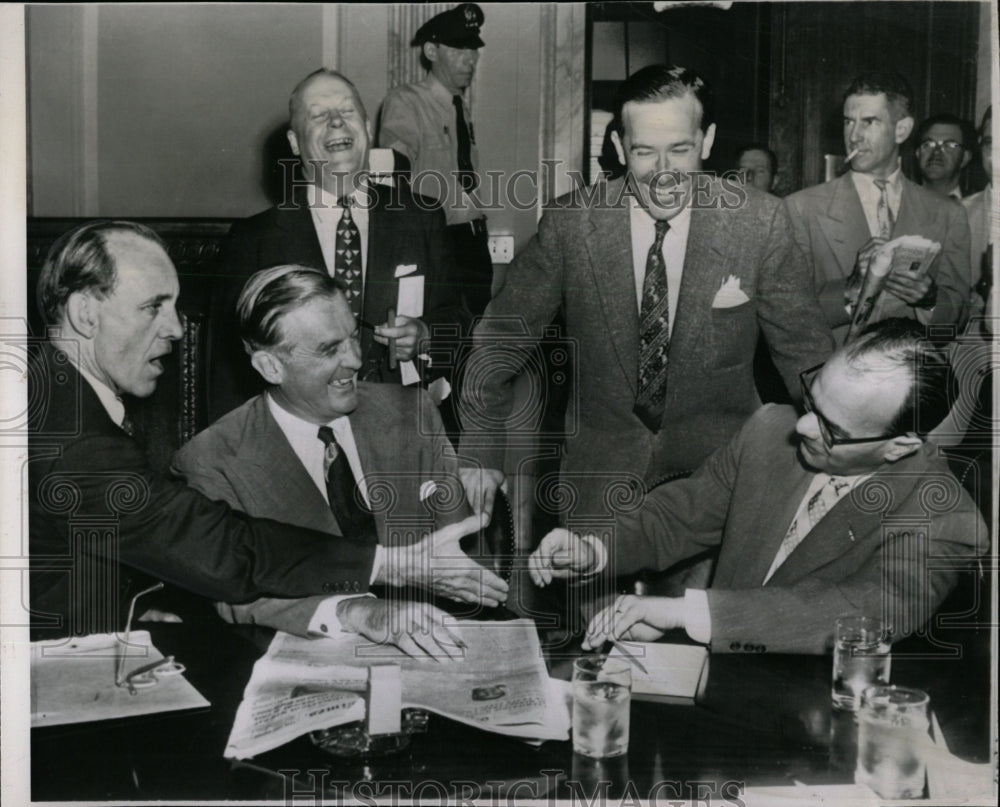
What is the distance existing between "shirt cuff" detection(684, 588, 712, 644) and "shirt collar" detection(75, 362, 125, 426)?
139 centimetres

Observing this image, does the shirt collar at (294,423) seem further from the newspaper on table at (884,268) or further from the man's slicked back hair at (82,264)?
the newspaper on table at (884,268)

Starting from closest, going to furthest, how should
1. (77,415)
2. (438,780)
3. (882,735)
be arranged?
1. (882,735)
2. (438,780)
3. (77,415)

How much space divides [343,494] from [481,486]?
328 millimetres

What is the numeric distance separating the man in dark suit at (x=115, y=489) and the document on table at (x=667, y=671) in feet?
2.19

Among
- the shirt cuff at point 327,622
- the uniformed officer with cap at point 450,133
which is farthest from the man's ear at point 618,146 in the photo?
the shirt cuff at point 327,622

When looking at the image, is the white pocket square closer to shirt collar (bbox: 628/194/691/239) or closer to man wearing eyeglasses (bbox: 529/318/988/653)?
shirt collar (bbox: 628/194/691/239)

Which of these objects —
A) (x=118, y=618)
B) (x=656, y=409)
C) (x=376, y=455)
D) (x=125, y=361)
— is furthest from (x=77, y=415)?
(x=656, y=409)

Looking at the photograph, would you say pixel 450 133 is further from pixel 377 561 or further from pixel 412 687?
pixel 412 687

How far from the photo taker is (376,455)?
266cm

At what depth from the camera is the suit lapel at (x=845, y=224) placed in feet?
8.70

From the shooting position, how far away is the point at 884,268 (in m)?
2.66

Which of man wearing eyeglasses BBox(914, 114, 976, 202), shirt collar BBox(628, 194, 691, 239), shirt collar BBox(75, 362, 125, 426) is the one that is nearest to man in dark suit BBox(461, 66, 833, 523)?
shirt collar BBox(628, 194, 691, 239)

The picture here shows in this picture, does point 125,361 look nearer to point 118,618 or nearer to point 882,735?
point 118,618

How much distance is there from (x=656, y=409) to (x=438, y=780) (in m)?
0.98
